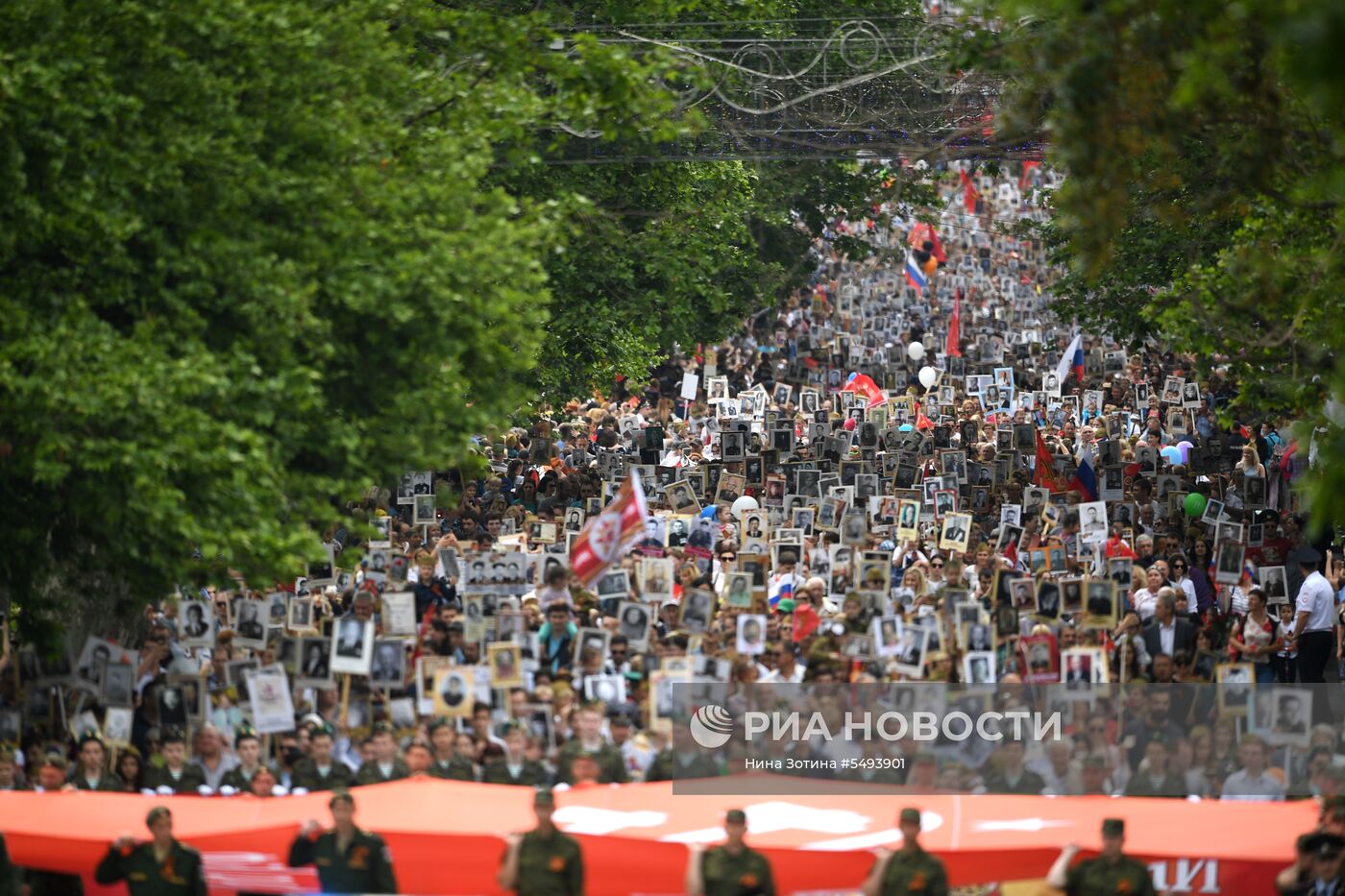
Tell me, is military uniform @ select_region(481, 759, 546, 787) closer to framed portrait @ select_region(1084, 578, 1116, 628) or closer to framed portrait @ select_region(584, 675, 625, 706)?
framed portrait @ select_region(584, 675, 625, 706)

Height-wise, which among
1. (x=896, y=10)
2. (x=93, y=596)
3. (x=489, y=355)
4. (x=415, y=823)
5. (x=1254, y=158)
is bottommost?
(x=415, y=823)

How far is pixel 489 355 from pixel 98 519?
356cm

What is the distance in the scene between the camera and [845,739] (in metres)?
14.7

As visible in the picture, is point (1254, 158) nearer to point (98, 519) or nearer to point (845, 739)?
point (845, 739)

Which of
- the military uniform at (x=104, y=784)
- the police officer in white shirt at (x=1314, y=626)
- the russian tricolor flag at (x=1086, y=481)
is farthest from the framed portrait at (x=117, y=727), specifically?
the russian tricolor flag at (x=1086, y=481)

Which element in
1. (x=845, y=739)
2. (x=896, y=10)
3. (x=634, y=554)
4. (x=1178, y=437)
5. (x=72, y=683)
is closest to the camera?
(x=845, y=739)

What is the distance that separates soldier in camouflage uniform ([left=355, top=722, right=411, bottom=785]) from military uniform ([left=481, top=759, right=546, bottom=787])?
1.75ft

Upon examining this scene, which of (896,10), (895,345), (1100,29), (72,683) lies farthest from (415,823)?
(895,345)

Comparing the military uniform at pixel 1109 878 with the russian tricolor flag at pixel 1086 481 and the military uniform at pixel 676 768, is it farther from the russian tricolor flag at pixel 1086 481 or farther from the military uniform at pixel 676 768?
the russian tricolor flag at pixel 1086 481

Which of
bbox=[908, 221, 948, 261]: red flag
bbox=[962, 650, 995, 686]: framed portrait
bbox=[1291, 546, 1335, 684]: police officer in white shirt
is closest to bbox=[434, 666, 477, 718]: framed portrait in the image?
bbox=[962, 650, 995, 686]: framed portrait

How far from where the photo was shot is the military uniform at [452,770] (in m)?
14.0

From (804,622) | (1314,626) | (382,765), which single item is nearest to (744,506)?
(804,622)

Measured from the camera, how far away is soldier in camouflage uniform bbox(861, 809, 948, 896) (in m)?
11.8

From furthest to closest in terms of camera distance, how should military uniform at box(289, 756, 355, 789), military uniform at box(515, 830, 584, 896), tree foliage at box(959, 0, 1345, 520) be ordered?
military uniform at box(289, 756, 355, 789), military uniform at box(515, 830, 584, 896), tree foliage at box(959, 0, 1345, 520)
